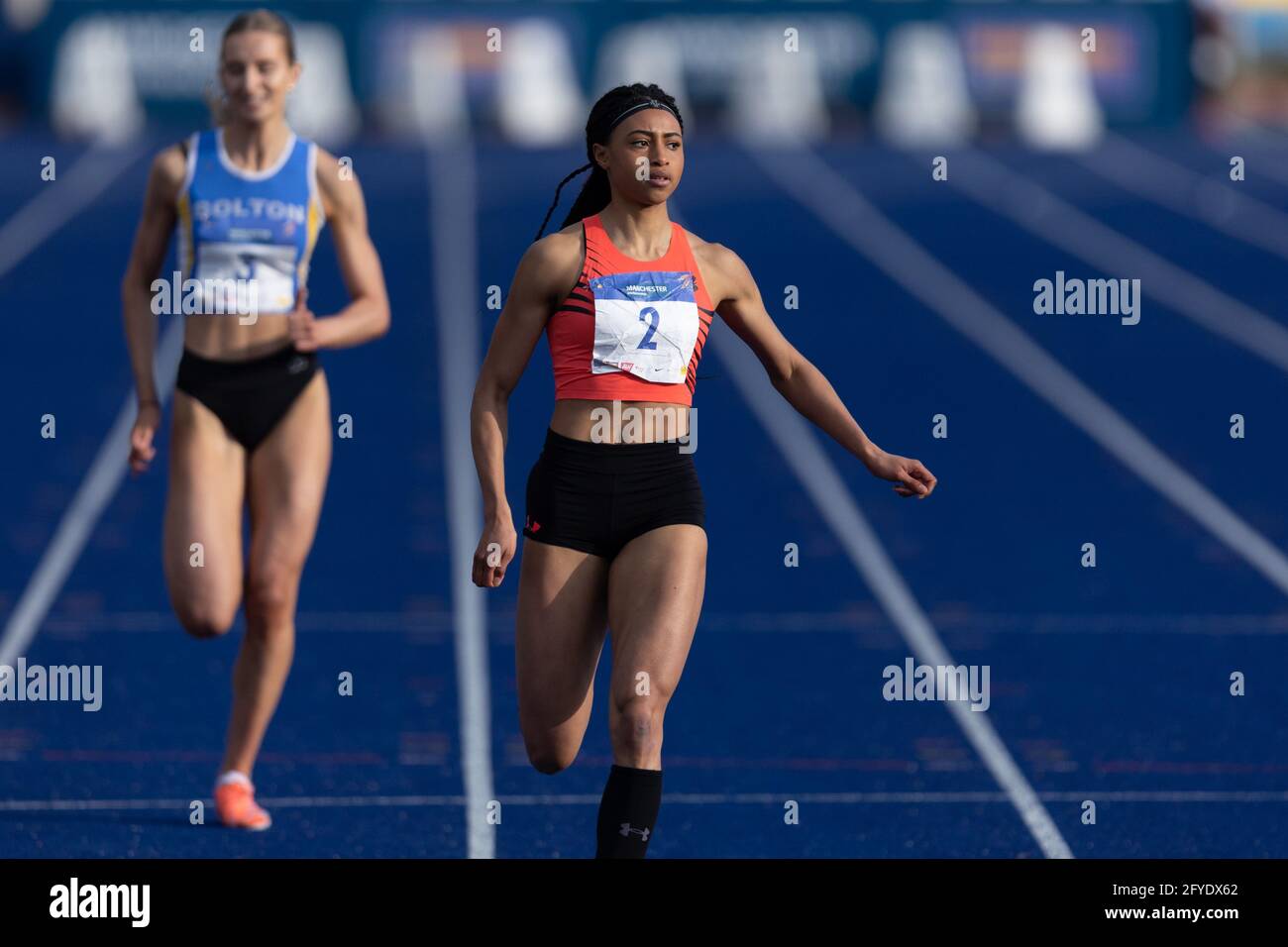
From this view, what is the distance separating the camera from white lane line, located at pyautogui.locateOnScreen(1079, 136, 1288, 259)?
18.9 meters

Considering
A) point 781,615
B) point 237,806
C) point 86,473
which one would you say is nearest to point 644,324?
point 237,806

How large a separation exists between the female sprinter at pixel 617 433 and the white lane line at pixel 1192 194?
44.6ft

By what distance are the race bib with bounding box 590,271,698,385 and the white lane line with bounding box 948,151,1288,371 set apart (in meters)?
10.0

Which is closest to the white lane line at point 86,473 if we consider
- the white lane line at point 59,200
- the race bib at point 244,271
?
the white lane line at point 59,200

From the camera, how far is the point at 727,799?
7.30 meters

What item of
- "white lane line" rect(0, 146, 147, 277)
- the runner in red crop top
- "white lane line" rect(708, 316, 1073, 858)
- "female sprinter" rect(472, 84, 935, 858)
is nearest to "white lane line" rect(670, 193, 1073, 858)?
"white lane line" rect(708, 316, 1073, 858)

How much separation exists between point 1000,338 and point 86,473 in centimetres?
623

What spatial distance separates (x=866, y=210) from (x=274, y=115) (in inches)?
510

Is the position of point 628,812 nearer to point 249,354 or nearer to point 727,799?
point 249,354

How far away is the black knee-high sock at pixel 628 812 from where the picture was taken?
16.6 feet

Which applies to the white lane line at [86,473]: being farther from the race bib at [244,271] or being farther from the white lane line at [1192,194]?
the white lane line at [1192,194]

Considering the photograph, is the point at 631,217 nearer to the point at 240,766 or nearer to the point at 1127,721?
the point at 240,766

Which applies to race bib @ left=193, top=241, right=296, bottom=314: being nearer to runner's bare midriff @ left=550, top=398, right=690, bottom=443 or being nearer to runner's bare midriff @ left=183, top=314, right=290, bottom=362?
runner's bare midriff @ left=183, top=314, right=290, bottom=362
